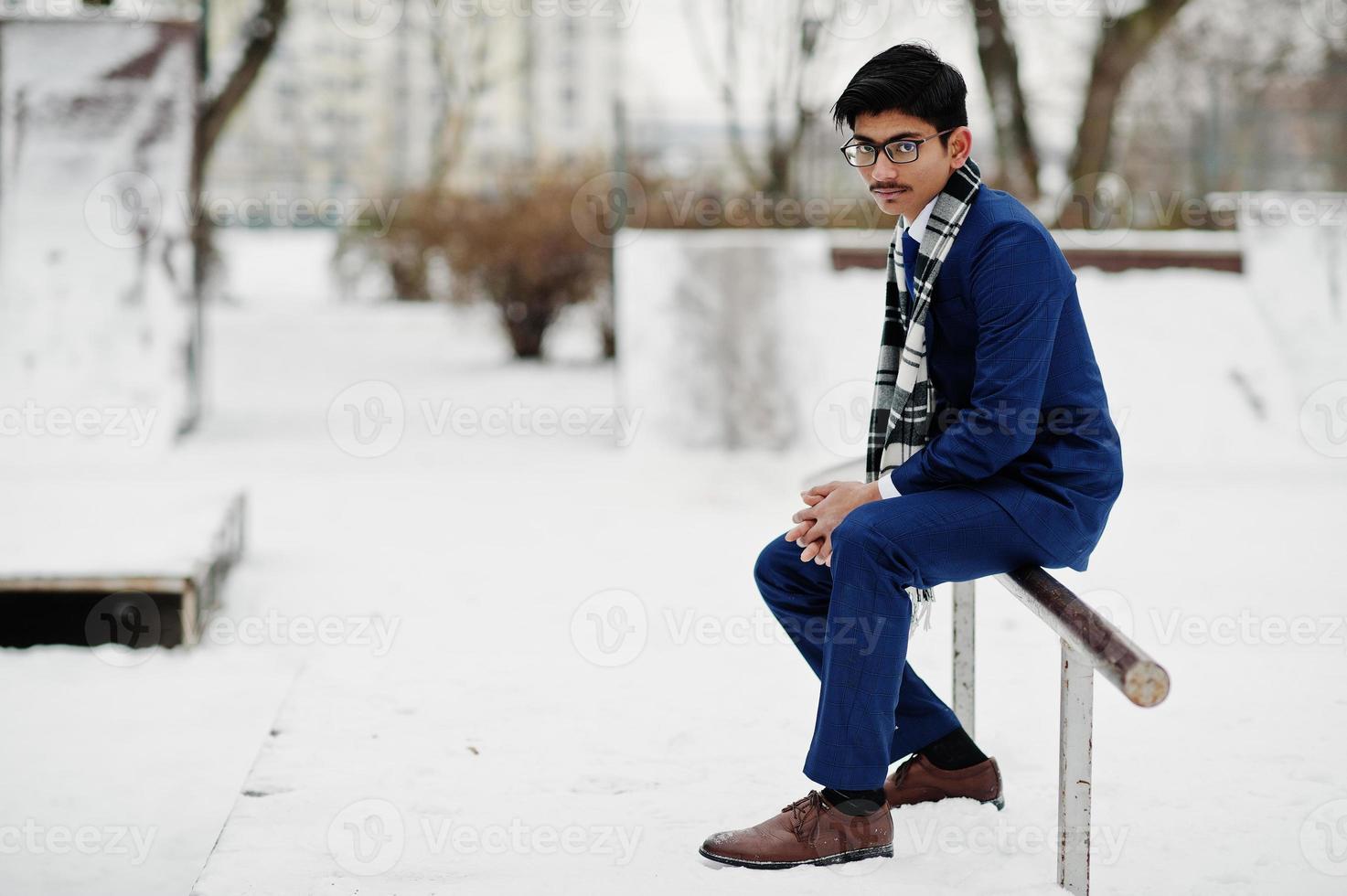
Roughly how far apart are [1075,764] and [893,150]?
1176mm

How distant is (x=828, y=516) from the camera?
2633 mm

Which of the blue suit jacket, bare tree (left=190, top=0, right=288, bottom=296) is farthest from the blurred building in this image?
the blue suit jacket

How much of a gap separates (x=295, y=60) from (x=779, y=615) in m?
26.4

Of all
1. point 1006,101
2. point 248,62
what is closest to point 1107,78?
point 1006,101

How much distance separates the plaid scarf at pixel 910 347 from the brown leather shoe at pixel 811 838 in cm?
40

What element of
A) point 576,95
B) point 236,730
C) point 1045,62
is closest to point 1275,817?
point 236,730

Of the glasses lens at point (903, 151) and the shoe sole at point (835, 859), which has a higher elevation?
the glasses lens at point (903, 151)

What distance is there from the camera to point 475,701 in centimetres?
392

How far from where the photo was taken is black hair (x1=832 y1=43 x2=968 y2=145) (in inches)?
101

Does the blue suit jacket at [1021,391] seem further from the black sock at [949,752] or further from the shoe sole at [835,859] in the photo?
the shoe sole at [835,859]

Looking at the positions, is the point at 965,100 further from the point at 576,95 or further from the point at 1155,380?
the point at 576,95

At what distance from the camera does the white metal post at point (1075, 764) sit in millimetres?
2367

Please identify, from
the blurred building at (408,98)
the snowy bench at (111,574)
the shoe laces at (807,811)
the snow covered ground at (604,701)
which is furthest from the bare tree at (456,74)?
the shoe laces at (807,811)

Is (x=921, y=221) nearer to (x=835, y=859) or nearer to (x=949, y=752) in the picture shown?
(x=949, y=752)
